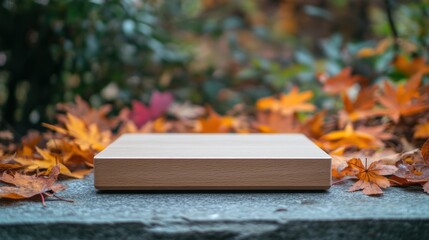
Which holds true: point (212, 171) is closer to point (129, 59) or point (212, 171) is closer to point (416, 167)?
point (416, 167)

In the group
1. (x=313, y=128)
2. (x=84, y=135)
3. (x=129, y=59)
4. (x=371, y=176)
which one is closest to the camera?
(x=371, y=176)

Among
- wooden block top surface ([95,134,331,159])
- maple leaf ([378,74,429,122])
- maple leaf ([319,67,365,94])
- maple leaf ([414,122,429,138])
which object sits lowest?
wooden block top surface ([95,134,331,159])

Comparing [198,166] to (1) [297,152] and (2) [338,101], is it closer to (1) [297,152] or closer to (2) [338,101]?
(1) [297,152]

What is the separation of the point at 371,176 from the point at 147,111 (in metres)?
0.65

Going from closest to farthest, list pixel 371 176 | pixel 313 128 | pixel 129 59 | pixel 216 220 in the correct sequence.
A: pixel 216 220, pixel 371 176, pixel 313 128, pixel 129 59

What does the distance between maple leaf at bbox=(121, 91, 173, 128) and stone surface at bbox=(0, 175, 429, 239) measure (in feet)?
1.85

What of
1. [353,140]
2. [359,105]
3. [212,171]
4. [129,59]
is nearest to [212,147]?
[212,171]

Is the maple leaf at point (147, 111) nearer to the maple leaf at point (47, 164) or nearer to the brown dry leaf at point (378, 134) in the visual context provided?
the maple leaf at point (47, 164)

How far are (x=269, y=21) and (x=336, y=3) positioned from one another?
0.35m

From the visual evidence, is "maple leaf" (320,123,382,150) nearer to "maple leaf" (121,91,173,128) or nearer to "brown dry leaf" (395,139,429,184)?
"brown dry leaf" (395,139,429,184)

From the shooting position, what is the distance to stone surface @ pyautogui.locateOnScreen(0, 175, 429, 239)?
56 cm

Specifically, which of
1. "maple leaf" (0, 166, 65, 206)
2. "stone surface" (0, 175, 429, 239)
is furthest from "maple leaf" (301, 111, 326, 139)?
"maple leaf" (0, 166, 65, 206)

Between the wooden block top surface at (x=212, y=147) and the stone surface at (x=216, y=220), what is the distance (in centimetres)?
7

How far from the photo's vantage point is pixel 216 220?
569mm
